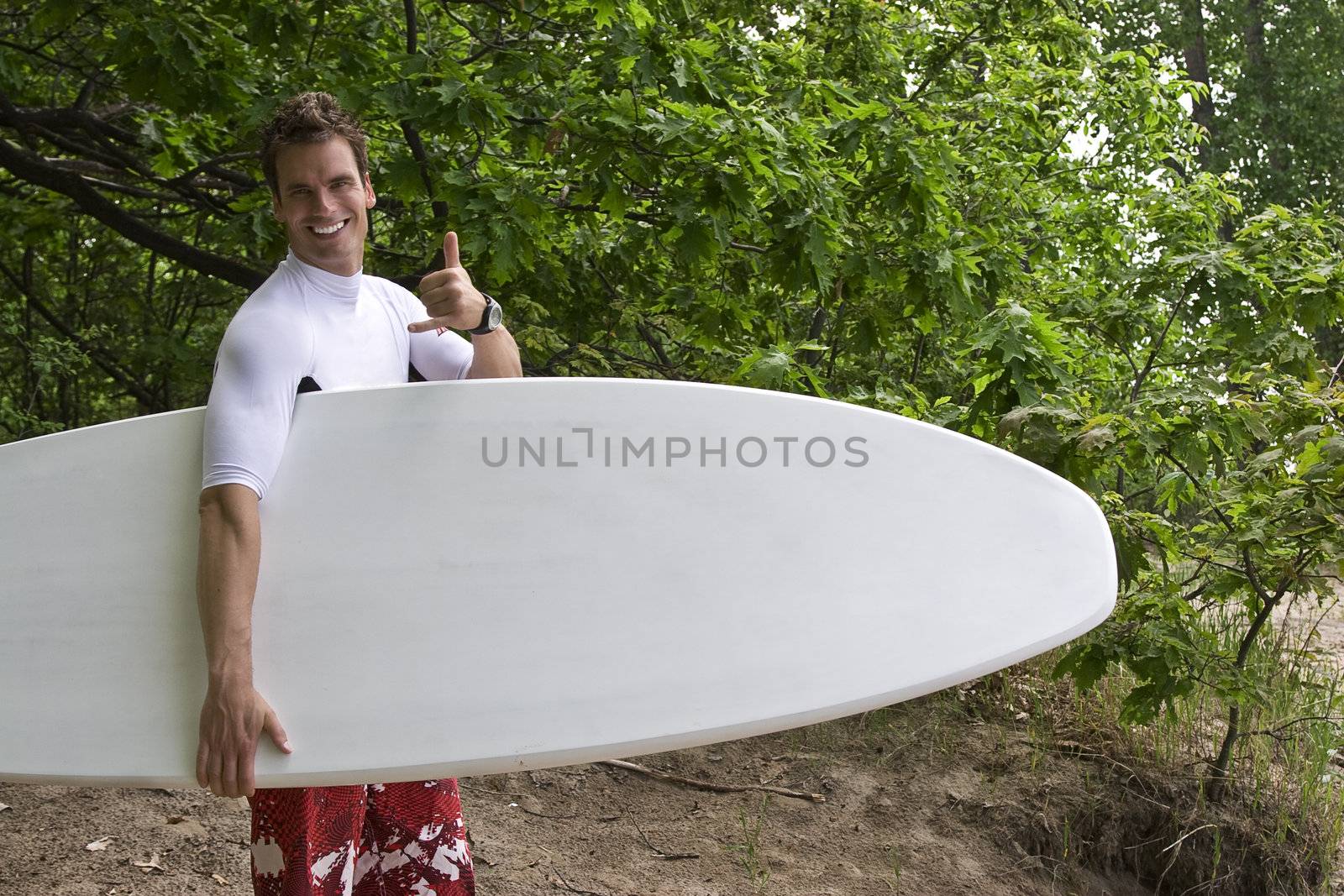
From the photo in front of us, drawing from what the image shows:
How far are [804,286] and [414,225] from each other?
1391 mm

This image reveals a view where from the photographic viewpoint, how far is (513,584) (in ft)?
5.03

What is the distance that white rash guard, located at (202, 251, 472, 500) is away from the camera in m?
1.35

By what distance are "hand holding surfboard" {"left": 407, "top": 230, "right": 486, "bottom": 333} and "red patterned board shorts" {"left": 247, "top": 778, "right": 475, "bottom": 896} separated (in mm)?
640

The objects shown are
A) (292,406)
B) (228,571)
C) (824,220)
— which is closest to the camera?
(228,571)

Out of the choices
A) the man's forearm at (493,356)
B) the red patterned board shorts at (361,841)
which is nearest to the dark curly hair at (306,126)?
the man's forearm at (493,356)

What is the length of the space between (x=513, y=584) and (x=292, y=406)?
0.37m

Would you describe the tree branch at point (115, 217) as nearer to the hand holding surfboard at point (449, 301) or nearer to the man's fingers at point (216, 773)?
the hand holding surfboard at point (449, 301)

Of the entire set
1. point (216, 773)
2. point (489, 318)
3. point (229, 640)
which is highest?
point (489, 318)

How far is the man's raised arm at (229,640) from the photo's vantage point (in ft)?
4.37

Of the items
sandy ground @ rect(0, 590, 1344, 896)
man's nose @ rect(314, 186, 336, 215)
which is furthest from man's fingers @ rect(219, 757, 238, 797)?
sandy ground @ rect(0, 590, 1344, 896)

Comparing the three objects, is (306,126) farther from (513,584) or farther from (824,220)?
(824,220)

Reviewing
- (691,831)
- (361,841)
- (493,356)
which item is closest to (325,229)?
(493,356)

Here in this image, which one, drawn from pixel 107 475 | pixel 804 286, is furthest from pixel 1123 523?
pixel 107 475

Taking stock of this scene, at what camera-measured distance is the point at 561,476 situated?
5.24 ft
